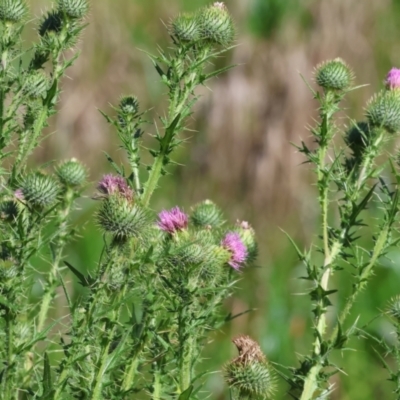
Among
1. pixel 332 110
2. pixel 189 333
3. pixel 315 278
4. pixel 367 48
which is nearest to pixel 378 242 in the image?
pixel 315 278

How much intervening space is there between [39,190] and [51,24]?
2.14 feet

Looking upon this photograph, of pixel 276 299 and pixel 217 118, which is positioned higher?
pixel 217 118

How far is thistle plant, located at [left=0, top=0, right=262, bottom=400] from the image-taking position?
2230mm

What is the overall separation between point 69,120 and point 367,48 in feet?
11.0

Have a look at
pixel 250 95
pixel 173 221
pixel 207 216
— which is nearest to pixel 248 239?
pixel 207 216

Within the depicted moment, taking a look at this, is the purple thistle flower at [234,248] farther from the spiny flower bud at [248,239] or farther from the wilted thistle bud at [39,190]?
the wilted thistle bud at [39,190]

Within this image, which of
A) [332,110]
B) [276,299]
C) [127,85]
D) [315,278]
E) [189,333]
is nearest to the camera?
[189,333]

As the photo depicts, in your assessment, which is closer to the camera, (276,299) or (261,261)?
(276,299)

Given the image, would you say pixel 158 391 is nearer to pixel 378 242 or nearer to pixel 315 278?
pixel 315 278

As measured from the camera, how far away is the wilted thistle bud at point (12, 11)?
2.79 m

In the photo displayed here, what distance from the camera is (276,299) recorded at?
20.5 ft

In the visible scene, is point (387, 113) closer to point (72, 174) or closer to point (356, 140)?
point (356, 140)

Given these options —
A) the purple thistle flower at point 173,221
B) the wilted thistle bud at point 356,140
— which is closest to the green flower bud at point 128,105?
the purple thistle flower at point 173,221

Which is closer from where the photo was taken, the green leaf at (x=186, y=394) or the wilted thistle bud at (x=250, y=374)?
the green leaf at (x=186, y=394)
